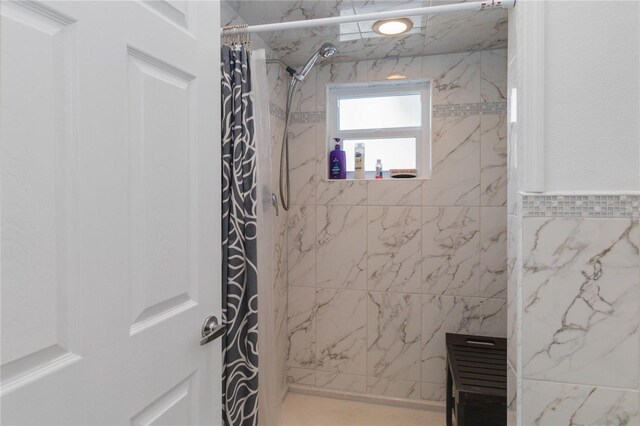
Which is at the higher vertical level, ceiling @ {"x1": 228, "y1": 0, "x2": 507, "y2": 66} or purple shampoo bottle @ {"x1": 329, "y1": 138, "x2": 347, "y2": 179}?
ceiling @ {"x1": 228, "y1": 0, "x2": 507, "y2": 66}

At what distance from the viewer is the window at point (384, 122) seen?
2.31 metres

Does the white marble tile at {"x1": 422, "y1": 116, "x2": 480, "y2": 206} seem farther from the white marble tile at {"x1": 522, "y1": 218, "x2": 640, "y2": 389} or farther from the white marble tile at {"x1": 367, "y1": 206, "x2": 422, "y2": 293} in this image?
the white marble tile at {"x1": 522, "y1": 218, "x2": 640, "y2": 389}

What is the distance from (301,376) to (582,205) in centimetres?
197

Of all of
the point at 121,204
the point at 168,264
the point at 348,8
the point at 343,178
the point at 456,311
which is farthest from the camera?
the point at 343,178

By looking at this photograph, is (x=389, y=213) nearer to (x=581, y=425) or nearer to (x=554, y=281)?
(x=554, y=281)

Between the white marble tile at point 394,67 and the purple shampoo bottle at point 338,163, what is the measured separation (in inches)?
18.9

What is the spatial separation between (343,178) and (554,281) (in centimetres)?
143

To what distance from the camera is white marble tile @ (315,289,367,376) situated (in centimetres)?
230

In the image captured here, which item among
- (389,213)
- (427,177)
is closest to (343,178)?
(389,213)

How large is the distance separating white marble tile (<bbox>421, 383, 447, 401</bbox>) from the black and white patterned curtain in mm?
1233

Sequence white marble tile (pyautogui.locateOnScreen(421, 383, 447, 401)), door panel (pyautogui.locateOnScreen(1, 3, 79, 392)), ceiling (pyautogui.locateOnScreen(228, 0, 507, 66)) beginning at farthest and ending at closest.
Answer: white marble tile (pyautogui.locateOnScreen(421, 383, 447, 401)) → ceiling (pyautogui.locateOnScreen(228, 0, 507, 66)) → door panel (pyautogui.locateOnScreen(1, 3, 79, 392))

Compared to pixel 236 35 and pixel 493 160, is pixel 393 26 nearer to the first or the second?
pixel 236 35

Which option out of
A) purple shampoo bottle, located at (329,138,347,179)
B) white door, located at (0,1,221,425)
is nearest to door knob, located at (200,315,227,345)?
white door, located at (0,1,221,425)

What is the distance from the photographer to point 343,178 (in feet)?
7.63
